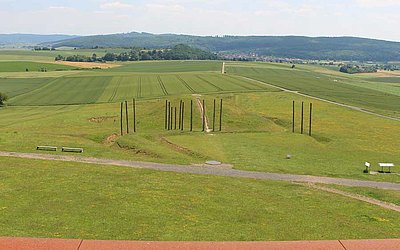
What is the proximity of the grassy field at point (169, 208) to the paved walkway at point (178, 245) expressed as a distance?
2.07 metres

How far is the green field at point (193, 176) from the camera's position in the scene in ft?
63.3

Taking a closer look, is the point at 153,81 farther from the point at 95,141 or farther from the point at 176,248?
the point at 176,248

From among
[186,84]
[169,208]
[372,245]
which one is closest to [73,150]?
[169,208]

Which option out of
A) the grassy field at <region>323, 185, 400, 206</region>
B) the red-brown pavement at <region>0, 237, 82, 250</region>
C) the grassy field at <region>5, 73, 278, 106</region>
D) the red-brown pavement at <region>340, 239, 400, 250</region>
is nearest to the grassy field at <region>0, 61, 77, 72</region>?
the grassy field at <region>5, 73, 278, 106</region>

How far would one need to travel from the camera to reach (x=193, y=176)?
3262 centimetres

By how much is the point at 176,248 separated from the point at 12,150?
1164 inches

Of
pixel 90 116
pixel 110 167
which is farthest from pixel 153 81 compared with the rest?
pixel 110 167

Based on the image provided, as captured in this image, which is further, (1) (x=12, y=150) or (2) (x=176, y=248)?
(1) (x=12, y=150)

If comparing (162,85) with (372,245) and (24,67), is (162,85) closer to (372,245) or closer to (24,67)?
(24,67)

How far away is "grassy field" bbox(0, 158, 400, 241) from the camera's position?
18.3m

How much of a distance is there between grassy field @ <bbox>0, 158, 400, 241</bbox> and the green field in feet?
0.20

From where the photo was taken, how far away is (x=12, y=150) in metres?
39.7

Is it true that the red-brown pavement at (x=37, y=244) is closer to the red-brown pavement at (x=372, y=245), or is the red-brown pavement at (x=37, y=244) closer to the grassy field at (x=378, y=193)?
the red-brown pavement at (x=372, y=245)

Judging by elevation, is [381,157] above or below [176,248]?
below
